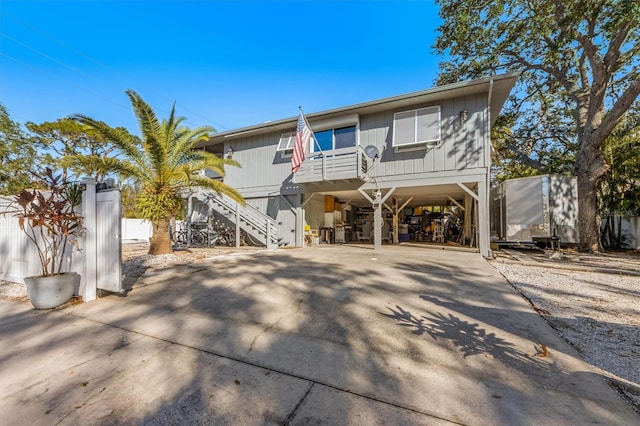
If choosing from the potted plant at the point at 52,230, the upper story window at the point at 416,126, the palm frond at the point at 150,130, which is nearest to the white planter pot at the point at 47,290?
the potted plant at the point at 52,230

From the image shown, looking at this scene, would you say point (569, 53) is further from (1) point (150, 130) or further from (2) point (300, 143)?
(1) point (150, 130)

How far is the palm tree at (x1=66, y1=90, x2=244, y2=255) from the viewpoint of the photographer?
7.25 meters

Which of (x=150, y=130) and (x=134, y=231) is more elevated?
(x=150, y=130)

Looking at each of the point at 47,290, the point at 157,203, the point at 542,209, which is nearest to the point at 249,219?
the point at 157,203

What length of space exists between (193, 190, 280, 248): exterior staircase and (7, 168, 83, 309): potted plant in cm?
655

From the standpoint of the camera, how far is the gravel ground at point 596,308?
222 cm

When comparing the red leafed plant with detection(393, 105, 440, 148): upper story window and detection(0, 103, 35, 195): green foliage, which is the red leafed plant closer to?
detection(393, 105, 440, 148): upper story window

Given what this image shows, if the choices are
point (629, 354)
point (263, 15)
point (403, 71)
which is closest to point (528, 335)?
point (629, 354)

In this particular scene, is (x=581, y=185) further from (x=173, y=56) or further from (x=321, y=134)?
(x=173, y=56)

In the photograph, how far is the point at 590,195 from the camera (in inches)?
389

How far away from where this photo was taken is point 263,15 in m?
10.5

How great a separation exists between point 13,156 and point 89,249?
72.7 ft

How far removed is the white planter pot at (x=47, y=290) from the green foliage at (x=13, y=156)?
19997 mm

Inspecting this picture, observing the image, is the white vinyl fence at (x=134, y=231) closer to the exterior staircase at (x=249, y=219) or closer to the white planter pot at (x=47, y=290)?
the exterior staircase at (x=249, y=219)
